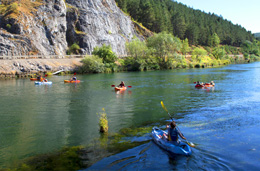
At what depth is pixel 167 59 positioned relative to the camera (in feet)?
305

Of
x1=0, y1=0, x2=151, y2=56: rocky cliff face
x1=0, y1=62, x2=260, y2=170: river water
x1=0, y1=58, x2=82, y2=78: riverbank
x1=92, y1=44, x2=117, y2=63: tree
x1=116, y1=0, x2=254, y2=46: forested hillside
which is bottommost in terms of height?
x1=0, y1=62, x2=260, y2=170: river water

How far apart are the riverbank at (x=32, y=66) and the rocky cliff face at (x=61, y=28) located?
21.5 feet

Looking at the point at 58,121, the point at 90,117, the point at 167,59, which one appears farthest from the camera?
the point at 167,59

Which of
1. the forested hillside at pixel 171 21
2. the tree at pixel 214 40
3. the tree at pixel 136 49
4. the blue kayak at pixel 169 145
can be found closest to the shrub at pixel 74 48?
the tree at pixel 136 49

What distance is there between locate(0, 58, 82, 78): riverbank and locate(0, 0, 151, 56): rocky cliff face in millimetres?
6562

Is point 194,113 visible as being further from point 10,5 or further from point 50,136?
point 10,5

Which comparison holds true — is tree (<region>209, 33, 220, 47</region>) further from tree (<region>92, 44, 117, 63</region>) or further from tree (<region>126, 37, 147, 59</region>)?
tree (<region>92, 44, 117, 63</region>)

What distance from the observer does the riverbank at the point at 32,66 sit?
207 feet

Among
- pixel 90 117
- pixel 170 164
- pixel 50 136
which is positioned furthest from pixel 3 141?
pixel 170 164

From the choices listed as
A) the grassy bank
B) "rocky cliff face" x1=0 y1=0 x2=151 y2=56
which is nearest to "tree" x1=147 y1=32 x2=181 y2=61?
"rocky cliff face" x1=0 y1=0 x2=151 y2=56

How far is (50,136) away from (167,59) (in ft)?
263

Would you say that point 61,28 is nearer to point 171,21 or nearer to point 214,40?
point 171,21

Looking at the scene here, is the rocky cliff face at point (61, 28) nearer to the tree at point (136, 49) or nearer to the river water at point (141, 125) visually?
the tree at point (136, 49)

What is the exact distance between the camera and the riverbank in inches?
2487
